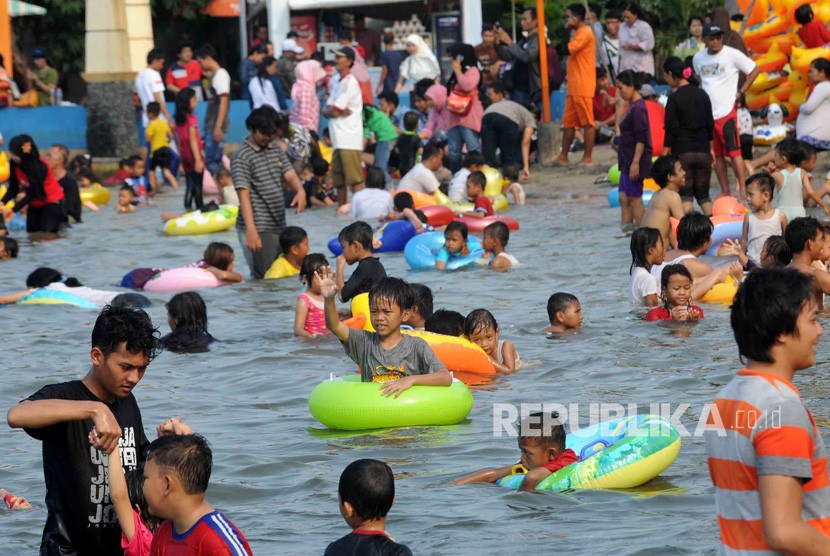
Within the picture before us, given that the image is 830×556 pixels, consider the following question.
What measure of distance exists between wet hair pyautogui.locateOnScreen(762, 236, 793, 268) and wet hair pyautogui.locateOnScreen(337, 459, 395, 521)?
581cm

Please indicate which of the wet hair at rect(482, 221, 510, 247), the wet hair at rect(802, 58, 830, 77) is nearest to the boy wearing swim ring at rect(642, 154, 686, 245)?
the wet hair at rect(482, 221, 510, 247)

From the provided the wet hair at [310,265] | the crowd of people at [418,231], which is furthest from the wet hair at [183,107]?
the wet hair at [310,265]

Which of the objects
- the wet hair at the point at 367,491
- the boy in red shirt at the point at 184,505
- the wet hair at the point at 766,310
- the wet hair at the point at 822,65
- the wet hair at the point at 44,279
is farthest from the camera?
the wet hair at the point at 822,65

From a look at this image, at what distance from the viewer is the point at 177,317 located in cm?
985

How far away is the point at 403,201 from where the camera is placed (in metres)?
15.8

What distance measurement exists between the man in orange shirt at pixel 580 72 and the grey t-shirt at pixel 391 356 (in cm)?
1196

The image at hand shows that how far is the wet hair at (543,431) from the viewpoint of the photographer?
618 cm

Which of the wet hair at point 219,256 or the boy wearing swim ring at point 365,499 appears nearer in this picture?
the boy wearing swim ring at point 365,499

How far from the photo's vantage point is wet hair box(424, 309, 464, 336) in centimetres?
901

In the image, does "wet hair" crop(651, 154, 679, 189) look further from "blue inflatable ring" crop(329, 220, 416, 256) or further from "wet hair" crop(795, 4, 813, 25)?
"wet hair" crop(795, 4, 813, 25)

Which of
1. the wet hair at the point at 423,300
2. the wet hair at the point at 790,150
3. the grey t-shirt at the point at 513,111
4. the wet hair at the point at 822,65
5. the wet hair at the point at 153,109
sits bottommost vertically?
the wet hair at the point at 423,300

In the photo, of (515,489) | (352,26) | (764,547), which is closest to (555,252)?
(515,489)

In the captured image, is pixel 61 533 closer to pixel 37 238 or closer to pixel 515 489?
pixel 515 489

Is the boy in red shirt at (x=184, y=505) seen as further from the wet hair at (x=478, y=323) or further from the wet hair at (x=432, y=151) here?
the wet hair at (x=432, y=151)
